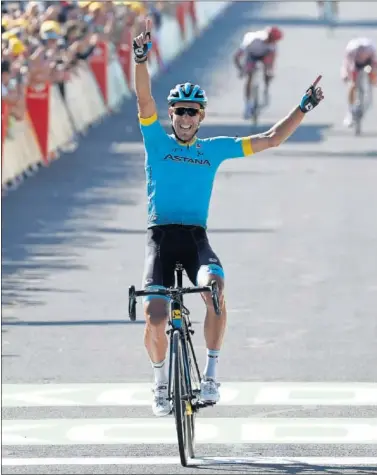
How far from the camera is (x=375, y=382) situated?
544 inches

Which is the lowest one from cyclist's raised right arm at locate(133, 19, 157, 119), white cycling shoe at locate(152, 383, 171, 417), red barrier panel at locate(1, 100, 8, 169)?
white cycling shoe at locate(152, 383, 171, 417)

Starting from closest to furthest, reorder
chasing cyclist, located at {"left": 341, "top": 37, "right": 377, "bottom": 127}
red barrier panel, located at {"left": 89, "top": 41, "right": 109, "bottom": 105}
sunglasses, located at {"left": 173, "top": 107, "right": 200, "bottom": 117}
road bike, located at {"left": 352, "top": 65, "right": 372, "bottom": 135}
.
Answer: sunglasses, located at {"left": 173, "top": 107, "right": 200, "bottom": 117} → chasing cyclist, located at {"left": 341, "top": 37, "right": 377, "bottom": 127} → road bike, located at {"left": 352, "top": 65, "right": 372, "bottom": 135} → red barrier panel, located at {"left": 89, "top": 41, "right": 109, "bottom": 105}

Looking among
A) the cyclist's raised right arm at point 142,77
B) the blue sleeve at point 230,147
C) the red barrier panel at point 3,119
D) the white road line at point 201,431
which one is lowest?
the white road line at point 201,431

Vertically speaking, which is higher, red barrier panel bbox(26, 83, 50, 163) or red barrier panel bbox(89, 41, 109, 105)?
red barrier panel bbox(89, 41, 109, 105)

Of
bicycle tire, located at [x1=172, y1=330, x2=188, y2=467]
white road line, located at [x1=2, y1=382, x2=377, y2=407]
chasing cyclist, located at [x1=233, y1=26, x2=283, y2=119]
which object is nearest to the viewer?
bicycle tire, located at [x1=172, y1=330, x2=188, y2=467]

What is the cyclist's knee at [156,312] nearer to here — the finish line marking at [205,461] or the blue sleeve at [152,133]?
the finish line marking at [205,461]

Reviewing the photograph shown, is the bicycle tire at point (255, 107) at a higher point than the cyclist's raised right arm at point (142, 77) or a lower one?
lower

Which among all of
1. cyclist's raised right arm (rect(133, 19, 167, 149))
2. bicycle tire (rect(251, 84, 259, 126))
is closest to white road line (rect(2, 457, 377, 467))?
cyclist's raised right arm (rect(133, 19, 167, 149))

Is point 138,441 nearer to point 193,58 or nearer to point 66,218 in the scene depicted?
point 66,218

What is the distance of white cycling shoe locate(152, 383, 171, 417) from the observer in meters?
11.0

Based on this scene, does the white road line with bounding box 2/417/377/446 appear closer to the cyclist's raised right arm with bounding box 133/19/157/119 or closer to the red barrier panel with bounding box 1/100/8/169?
the cyclist's raised right arm with bounding box 133/19/157/119

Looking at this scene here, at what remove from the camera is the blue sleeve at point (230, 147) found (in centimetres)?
1157

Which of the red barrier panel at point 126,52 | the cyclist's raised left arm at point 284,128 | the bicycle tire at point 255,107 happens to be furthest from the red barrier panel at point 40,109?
the cyclist's raised left arm at point 284,128

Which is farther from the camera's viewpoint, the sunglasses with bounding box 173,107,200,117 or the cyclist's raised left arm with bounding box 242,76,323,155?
the cyclist's raised left arm with bounding box 242,76,323,155
